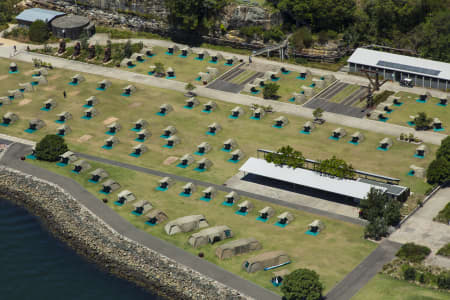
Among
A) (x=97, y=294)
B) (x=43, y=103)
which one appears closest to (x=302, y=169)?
(x=97, y=294)

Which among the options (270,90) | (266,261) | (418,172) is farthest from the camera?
(270,90)

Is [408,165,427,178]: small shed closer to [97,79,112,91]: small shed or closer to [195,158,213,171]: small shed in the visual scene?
[195,158,213,171]: small shed

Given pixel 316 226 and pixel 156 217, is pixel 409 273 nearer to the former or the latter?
pixel 316 226

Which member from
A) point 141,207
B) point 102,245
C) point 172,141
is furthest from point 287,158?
point 102,245

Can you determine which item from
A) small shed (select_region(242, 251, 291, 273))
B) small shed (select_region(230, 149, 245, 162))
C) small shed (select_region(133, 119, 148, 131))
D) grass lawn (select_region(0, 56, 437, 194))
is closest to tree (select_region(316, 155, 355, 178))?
grass lawn (select_region(0, 56, 437, 194))

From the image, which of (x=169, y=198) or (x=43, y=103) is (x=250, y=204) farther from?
(x=43, y=103)

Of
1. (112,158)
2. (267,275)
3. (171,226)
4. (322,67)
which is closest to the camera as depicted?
(267,275)
